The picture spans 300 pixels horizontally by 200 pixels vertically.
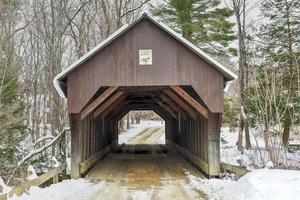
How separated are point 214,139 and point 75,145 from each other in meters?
3.83

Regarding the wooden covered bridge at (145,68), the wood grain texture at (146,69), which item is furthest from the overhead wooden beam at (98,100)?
the wood grain texture at (146,69)

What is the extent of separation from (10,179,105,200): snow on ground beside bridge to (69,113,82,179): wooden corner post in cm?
56

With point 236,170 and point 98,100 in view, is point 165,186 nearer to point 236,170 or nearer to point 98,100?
point 236,170

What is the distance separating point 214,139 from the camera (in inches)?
423

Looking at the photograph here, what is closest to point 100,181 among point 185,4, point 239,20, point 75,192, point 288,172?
point 75,192

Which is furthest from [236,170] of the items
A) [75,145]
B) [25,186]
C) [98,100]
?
[25,186]

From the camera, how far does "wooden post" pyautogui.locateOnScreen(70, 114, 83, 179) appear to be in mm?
10633

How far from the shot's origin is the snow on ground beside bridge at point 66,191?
7.55m

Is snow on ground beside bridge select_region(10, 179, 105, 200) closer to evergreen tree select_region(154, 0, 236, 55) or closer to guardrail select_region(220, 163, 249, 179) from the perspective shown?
guardrail select_region(220, 163, 249, 179)

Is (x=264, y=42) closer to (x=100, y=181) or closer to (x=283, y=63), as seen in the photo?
(x=283, y=63)

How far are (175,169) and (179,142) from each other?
5.72 meters

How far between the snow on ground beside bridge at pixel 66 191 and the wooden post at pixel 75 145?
22.2 inches

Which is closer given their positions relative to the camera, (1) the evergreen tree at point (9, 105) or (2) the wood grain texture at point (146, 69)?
(2) the wood grain texture at point (146, 69)

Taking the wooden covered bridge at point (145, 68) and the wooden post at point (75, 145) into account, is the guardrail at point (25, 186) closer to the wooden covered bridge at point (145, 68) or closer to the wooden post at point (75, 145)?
the wooden post at point (75, 145)
